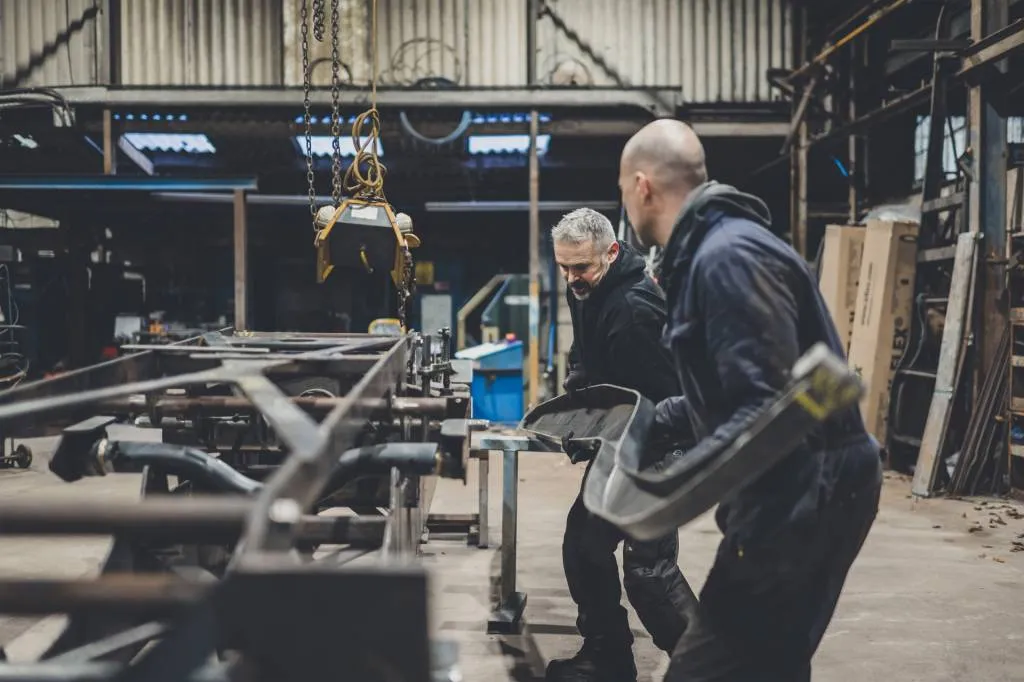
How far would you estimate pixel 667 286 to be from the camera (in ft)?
7.17

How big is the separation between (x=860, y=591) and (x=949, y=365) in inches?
117

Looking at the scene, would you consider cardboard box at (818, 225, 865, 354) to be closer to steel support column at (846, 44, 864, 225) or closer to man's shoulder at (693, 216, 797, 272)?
steel support column at (846, 44, 864, 225)

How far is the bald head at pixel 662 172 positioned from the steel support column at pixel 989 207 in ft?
17.2

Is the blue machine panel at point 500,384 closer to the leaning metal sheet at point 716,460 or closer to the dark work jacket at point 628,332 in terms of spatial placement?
the dark work jacket at point 628,332

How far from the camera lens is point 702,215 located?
2.07 m

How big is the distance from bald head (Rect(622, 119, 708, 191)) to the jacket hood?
86 mm

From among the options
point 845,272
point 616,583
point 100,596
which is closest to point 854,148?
point 845,272

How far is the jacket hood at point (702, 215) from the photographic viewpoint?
207cm

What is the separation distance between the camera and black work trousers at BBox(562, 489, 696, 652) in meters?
3.01

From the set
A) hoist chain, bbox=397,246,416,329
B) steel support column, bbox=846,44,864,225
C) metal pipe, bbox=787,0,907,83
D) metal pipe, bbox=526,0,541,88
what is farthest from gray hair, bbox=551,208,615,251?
metal pipe, bbox=526,0,541,88

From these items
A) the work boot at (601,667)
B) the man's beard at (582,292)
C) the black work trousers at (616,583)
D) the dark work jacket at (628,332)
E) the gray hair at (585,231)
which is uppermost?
the gray hair at (585,231)

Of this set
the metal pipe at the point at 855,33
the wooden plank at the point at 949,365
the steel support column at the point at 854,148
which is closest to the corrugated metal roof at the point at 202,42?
the metal pipe at the point at 855,33

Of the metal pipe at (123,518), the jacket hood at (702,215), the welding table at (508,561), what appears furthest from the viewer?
the welding table at (508,561)

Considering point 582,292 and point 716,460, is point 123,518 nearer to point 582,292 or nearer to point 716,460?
point 716,460
